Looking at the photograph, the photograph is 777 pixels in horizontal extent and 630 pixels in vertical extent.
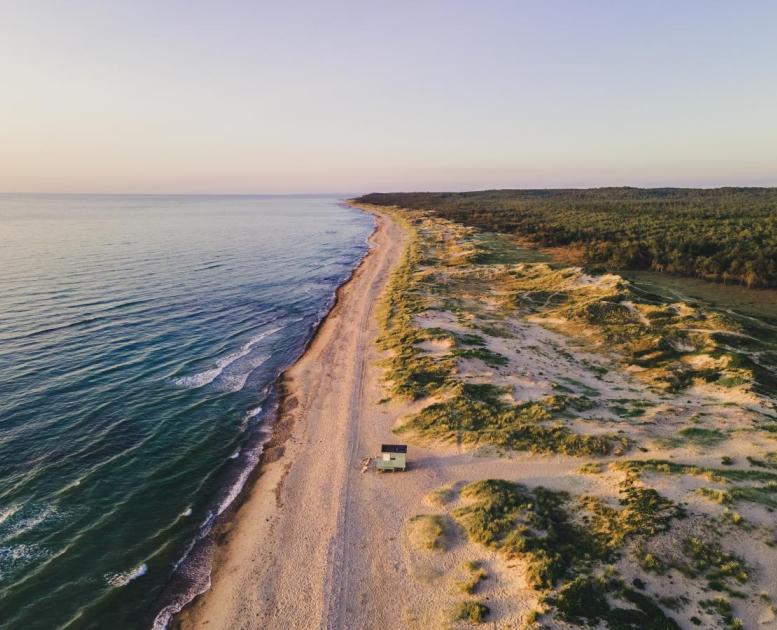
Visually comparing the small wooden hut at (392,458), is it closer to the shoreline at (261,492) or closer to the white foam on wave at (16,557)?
the shoreline at (261,492)

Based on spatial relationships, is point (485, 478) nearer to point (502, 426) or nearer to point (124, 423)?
point (502, 426)

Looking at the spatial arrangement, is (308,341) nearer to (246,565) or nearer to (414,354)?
(414,354)

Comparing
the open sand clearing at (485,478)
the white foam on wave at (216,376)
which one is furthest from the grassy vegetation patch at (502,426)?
the white foam on wave at (216,376)

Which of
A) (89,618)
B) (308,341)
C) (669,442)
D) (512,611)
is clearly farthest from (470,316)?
(89,618)

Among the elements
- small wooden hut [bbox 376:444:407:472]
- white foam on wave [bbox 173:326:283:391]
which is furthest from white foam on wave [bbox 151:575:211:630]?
white foam on wave [bbox 173:326:283:391]

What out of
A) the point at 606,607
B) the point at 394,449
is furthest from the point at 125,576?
the point at 606,607

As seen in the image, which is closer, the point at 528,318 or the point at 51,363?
the point at 51,363
